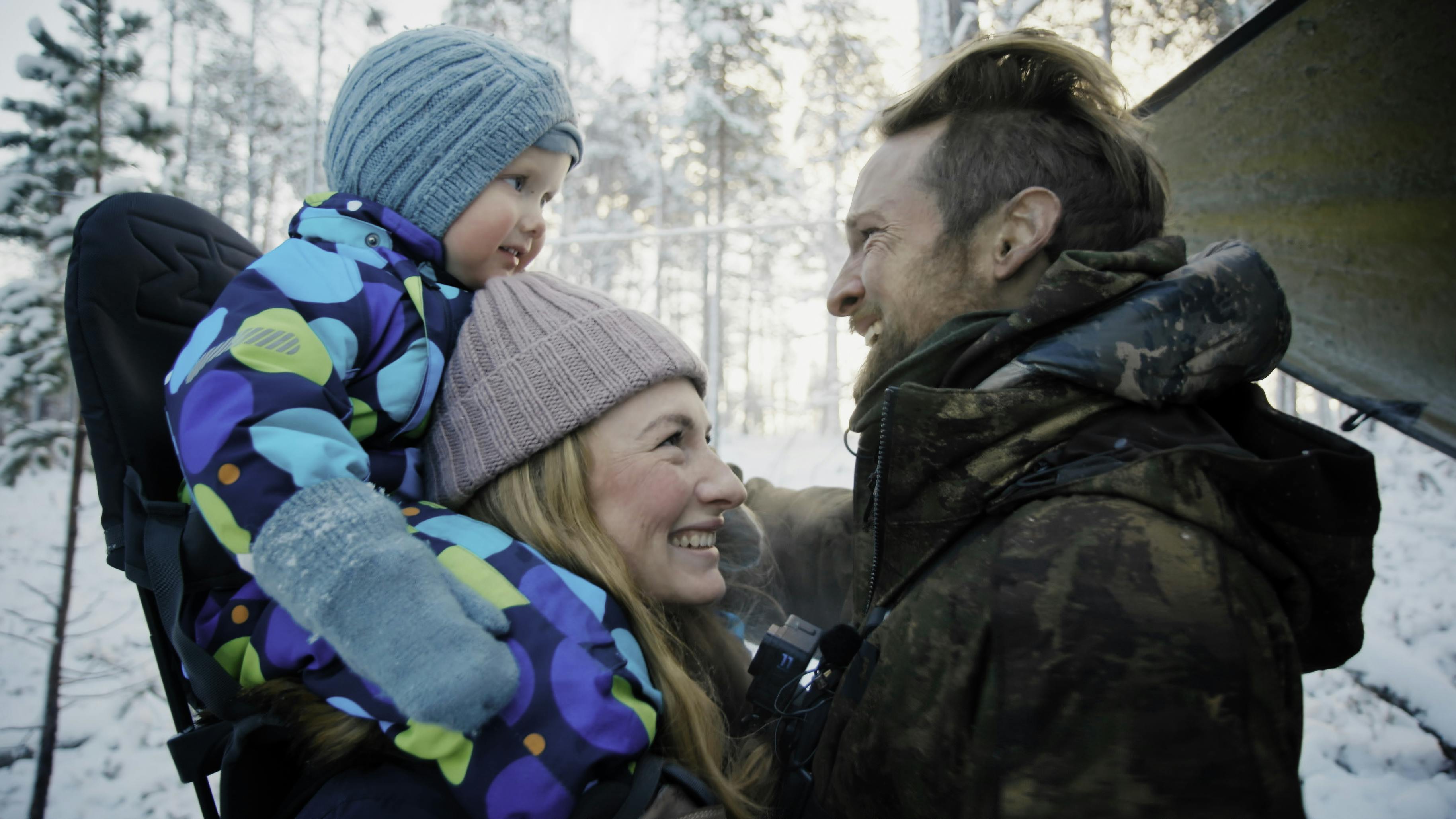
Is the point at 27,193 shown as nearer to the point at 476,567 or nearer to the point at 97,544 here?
the point at 476,567

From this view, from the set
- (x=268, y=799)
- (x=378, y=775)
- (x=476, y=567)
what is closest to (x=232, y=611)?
(x=268, y=799)

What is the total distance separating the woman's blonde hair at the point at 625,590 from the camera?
1.63m

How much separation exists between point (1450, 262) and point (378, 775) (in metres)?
3.91

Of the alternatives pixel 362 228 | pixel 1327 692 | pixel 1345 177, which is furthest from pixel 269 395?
pixel 1327 692

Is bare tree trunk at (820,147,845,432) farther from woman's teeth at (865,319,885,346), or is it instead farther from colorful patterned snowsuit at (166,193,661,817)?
colorful patterned snowsuit at (166,193,661,817)

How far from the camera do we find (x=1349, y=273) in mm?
2975

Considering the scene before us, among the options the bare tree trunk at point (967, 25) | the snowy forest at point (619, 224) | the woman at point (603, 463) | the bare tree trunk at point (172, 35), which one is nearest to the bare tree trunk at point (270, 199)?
the snowy forest at point (619, 224)

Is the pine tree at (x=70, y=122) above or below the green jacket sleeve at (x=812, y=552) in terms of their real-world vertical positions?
above

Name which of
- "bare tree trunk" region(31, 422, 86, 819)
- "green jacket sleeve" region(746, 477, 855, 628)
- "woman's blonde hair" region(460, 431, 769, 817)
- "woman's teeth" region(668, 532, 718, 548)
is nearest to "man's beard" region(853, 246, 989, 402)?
"woman's teeth" region(668, 532, 718, 548)

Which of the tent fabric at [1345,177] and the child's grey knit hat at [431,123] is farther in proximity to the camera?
the tent fabric at [1345,177]

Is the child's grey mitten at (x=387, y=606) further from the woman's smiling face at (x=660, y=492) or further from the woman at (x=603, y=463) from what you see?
the woman's smiling face at (x=660, y=492)

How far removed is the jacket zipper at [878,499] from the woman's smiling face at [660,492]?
414 millimetres

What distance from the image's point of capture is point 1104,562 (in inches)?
51.9

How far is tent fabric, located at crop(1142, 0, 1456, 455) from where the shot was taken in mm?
2307
